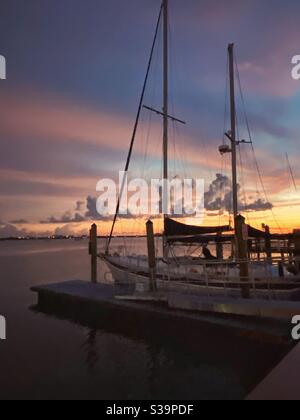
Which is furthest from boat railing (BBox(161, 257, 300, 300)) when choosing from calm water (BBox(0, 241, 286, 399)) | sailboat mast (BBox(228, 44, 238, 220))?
sailboat mast (BBox(228, 44, 238, 220))

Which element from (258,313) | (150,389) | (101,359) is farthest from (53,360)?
(258,313)

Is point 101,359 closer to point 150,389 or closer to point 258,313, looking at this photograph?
point 150,389

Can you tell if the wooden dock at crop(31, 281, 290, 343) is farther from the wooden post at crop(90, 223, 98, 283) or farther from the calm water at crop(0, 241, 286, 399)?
the wooden post at crop(90, 223, 98, 283)

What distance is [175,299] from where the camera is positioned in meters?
12.9

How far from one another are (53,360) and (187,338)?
4610mm

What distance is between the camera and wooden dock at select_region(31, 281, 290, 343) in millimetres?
10578

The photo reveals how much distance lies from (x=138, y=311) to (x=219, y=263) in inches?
169

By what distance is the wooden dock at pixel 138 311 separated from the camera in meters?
10.6

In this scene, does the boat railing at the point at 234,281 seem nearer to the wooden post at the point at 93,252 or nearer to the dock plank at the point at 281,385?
the dock plank at the point at 281,385

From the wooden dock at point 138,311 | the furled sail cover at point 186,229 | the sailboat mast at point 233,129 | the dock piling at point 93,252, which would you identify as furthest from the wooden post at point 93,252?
the sailboat mast at point 233,129

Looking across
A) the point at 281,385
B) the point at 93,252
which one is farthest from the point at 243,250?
the point at 93,252

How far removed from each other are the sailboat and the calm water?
2.34 metres

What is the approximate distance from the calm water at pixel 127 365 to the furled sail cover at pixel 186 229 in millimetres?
5280

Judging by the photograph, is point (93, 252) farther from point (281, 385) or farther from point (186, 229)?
point (281, 385)
